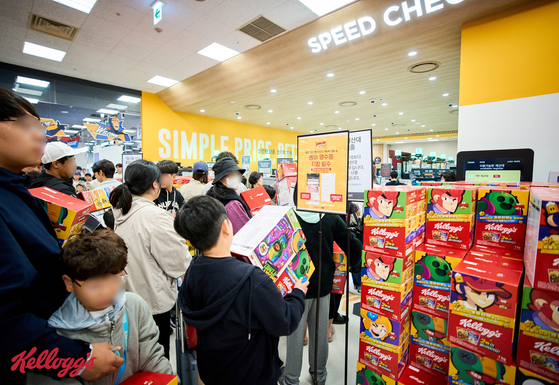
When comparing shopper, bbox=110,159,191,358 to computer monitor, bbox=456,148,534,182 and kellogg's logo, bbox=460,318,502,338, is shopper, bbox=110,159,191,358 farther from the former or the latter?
computer monitor, bbox=456,148,534,182

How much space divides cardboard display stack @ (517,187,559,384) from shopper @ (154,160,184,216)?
10.3 ft

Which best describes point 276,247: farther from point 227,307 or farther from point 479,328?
point 479,328

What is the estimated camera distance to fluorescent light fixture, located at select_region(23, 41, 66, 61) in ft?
20.4

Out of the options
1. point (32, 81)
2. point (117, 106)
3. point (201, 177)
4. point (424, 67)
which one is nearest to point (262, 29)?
point (201, 177)

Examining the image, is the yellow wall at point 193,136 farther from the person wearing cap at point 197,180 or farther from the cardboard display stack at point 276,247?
the cardboard display stack at point 276,247

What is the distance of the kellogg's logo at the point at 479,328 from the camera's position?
1.04 m

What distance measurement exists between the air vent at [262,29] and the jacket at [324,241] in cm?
501

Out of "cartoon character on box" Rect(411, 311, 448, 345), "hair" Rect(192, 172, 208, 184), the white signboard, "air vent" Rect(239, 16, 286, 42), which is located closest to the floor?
"cartoon character on box" Rect(411, 311, 448, 345)

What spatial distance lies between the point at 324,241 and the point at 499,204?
101 cm

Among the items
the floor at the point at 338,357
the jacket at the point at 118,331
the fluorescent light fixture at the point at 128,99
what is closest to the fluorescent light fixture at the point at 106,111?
the fluorescent light fixture at the point at 128,99

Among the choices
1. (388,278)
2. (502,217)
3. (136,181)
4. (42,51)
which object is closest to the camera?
(502,217)

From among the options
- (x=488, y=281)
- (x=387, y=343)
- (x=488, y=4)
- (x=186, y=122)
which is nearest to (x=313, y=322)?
(x=387, y=343)

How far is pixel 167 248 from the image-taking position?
1.75 metres

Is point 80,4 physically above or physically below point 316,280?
above
